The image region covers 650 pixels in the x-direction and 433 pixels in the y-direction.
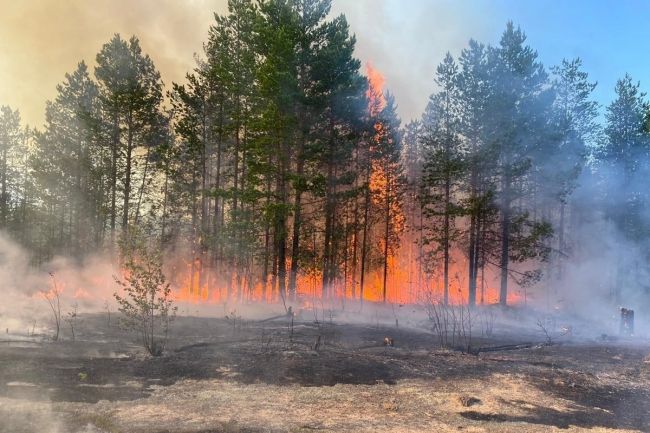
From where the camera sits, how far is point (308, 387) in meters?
7.97

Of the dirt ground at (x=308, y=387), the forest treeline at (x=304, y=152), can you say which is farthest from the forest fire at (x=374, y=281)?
the dirt ground at (x=308, y=387)

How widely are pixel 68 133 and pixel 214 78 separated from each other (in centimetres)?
1396

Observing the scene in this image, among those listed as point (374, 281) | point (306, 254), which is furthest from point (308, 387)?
point (374, 281)

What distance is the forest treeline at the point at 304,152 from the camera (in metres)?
21.3

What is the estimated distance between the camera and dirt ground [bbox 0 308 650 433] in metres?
6.17

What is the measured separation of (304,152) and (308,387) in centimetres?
1460

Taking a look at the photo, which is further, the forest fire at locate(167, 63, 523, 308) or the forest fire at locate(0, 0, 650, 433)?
the forest fire at locate(167, 63, 523, 308)

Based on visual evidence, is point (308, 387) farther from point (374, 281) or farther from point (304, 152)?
point (374, 281)

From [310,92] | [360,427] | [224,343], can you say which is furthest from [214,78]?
[360,427]

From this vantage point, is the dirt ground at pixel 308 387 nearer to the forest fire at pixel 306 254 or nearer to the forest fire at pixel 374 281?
the forest fire at pixel 306 254

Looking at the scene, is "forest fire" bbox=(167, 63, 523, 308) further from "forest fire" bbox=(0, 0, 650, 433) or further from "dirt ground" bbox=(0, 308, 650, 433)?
"dirt ground" bbox=(0, 308, 650, 433)

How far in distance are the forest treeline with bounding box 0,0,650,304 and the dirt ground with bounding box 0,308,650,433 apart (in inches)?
277

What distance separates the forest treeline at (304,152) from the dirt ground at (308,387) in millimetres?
7039

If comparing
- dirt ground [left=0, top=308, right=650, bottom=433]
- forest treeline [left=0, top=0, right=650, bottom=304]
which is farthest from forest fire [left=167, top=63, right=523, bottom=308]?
dirt ground [left=0, top=308, right=650, bottom=433]
